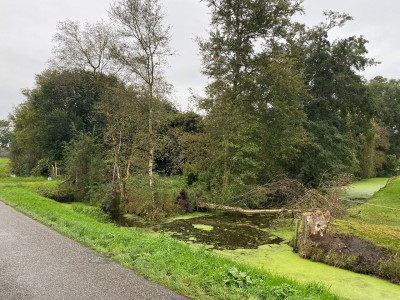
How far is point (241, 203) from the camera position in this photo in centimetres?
1528

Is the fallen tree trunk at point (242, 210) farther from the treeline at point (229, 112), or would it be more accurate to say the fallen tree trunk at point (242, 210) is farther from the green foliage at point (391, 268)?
the green foliage at point (391, 268)

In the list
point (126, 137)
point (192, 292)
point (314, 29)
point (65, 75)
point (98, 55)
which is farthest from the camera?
point (65, 75)

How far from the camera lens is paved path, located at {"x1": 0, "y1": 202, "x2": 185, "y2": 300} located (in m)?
4.73

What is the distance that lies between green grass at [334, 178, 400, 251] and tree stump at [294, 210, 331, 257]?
0.43 metres

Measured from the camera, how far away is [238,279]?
526cm

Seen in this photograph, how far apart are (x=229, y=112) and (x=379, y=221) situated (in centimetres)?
785

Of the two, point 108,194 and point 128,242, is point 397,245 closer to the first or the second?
point 128,242

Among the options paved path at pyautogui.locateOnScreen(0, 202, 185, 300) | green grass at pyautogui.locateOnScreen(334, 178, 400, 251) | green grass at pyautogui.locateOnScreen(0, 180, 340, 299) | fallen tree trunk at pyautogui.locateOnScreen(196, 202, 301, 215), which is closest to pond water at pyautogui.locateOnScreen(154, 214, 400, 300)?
fallen tree trunk at pyautogui.locateOnScreen(196, 202, 301, 215)

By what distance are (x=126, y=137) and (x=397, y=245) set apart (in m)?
12.2

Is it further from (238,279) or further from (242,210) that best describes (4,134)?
(238,279)

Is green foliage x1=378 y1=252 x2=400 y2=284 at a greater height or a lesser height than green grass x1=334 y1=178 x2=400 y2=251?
lesser

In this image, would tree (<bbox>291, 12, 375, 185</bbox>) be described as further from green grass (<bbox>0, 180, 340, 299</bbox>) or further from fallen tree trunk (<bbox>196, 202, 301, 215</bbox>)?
green grass (<bbox>0, 180, 340, 299</bbox>)

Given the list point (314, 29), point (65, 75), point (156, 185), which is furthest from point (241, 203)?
point (65, 75)

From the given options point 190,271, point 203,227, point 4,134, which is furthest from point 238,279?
point 4,134
